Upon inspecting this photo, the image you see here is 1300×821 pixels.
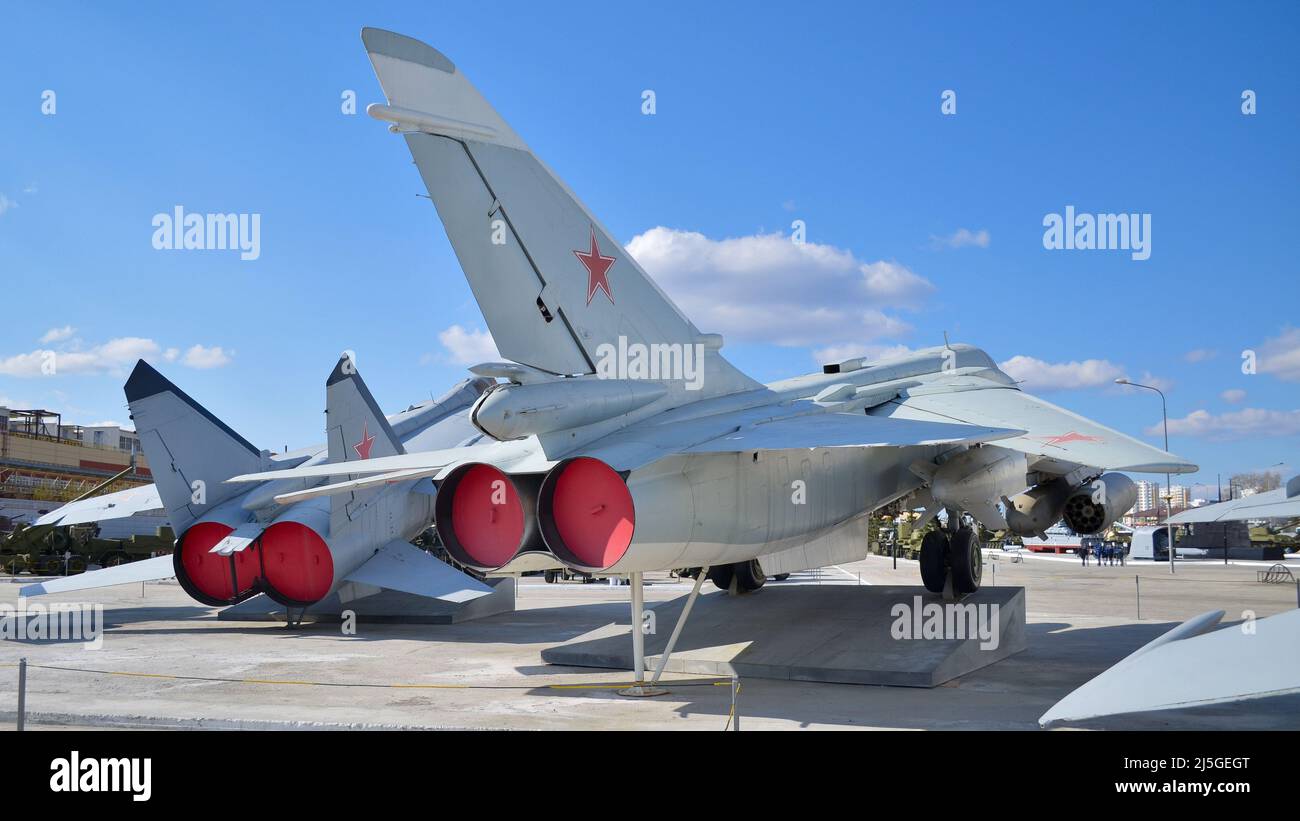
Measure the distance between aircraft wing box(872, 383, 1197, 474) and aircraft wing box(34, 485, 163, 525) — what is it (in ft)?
45.9

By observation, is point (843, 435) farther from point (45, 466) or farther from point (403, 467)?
point (45, 466)

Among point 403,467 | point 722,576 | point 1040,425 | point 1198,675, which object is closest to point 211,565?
point 403,467

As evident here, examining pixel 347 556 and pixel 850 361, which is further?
pixel 347 556

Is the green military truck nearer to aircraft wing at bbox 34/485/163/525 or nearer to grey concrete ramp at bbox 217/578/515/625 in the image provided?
aircraft wing at bbox 34/485/163/525

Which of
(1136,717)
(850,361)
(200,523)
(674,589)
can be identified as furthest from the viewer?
(674,589)

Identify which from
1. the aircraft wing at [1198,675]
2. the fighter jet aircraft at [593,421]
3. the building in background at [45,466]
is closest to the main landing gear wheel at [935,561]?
the fighter jet aircraft at [593,421]

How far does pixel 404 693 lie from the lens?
852 cm

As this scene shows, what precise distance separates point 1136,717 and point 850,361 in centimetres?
549

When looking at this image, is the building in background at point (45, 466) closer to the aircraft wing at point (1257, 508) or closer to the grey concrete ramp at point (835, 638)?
the grey concrete ramp at point (835, 638)

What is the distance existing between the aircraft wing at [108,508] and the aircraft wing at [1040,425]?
550 inches

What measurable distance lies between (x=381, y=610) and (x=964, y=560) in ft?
30.3
